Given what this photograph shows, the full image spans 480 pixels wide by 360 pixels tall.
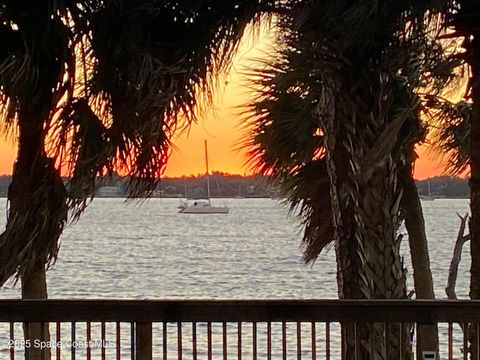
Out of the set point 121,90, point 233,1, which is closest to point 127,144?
point 121,90

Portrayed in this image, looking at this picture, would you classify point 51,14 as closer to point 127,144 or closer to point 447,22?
point 127,144

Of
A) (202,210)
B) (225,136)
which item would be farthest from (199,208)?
(225,136)

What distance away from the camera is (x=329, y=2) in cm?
391

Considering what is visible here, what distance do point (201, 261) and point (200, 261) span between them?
77 millimetres

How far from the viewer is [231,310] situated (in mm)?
3961

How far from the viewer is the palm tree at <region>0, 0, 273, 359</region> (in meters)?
4.10

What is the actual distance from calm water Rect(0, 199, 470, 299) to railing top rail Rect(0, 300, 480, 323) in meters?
8.15

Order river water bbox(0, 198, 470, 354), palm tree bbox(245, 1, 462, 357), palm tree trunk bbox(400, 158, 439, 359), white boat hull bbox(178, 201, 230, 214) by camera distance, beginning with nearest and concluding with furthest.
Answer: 1. palm tree bbox(245, 1, 462, 357)
2. palm tree trunk bbox(400, 158, 439, 359)
3. river water bbox(0, 198, 470, 354)
4. white boat hull bbox(178, 201, 230, 214)

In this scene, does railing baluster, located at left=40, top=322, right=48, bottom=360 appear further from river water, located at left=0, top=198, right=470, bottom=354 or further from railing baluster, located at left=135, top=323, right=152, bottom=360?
river water, located at left=0, top=198, right=470, bottom=354

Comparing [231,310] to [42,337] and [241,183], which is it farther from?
[241,183]

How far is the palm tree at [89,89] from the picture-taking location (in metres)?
4.10

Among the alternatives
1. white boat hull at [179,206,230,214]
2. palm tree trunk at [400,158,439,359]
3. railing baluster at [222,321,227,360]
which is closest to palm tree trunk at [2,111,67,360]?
railing baluster at [222,321,227,360]

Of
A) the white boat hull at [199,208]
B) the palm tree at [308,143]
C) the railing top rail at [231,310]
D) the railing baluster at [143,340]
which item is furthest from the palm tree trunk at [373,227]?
the white boat hull at [199,208]

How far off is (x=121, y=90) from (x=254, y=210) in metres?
69.8
